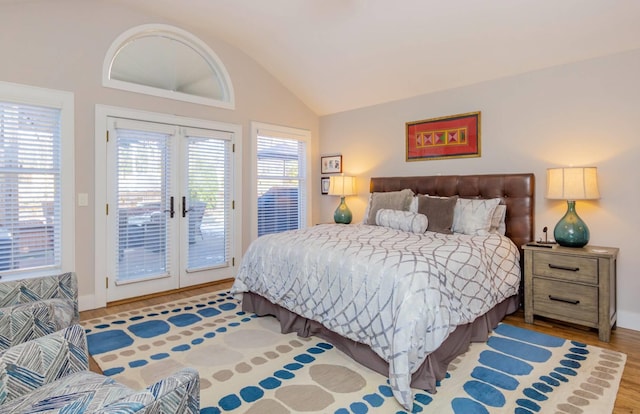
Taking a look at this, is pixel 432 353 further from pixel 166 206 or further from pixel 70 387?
pixel 166 206

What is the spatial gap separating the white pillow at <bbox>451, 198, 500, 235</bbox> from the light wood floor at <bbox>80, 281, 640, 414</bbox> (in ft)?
2.88

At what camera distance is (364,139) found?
16.9ft

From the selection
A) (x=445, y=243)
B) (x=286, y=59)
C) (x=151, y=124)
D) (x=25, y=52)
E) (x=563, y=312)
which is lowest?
(x=563, y=312)

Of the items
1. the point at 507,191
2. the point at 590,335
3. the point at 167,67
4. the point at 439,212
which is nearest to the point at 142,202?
the point at 167,67

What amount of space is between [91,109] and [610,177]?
4921 mm

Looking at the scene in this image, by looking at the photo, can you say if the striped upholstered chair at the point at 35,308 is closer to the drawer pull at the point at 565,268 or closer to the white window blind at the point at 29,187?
the white window blind at the point at 29,187

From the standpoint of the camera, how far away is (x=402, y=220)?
3631mm

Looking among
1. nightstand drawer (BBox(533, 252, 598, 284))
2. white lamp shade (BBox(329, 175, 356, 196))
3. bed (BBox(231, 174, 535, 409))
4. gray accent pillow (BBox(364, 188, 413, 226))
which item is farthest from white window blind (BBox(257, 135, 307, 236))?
nightstand drawer (BBox(533, 252, 598, 284))

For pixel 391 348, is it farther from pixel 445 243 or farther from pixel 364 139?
pixel 364 139

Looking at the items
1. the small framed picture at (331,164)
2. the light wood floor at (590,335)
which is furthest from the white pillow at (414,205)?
the small framed picture at (331,164)

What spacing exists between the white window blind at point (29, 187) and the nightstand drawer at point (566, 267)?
175 inches

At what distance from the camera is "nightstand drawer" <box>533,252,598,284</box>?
2820mm

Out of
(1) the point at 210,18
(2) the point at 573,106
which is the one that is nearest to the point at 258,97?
(1) the point at 210,18

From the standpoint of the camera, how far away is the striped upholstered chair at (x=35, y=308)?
5.73ft
